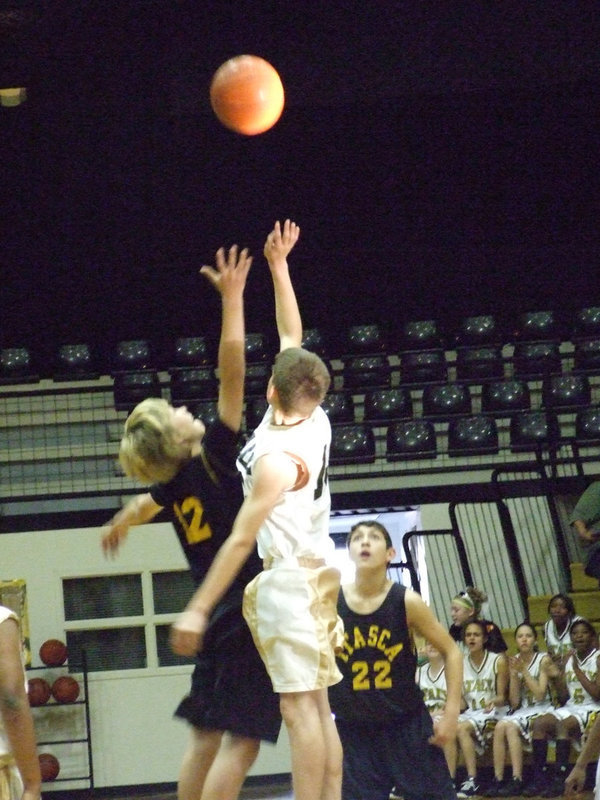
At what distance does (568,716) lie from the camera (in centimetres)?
851

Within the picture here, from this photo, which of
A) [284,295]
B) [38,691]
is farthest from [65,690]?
[284,295]

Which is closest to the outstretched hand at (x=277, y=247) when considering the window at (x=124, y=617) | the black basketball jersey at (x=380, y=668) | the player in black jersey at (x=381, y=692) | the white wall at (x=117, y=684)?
the player in black jersey at (x=381, y=692)

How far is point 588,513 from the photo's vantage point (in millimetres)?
9539

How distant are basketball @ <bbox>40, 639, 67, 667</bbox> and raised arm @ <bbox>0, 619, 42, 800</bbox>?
715cm

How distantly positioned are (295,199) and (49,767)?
6609mm

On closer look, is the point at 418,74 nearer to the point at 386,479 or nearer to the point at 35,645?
the point at 386,479

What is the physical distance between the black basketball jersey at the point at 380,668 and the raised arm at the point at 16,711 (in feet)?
7.12

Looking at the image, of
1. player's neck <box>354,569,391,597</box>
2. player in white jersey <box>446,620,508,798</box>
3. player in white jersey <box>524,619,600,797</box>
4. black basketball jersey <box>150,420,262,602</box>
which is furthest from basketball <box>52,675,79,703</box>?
black basketball jersey <box>150,420,262,602</box>

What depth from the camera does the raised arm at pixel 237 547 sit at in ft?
11.2

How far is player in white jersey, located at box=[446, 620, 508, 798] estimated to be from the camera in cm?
866

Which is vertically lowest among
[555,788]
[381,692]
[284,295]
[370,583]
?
[555,788]

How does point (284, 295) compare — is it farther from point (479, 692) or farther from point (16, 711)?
point (479, 692)

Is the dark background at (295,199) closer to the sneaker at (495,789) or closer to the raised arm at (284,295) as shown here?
the sneaker at (495,789)

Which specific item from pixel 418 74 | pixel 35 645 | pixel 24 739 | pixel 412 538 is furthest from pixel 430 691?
pixel 418 74
